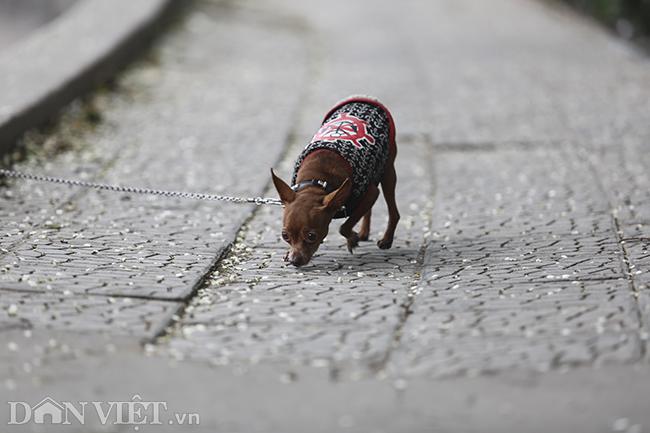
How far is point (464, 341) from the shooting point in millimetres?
5172

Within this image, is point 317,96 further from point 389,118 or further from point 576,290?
point 576,290

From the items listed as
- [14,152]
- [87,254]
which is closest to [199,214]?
[87,254]

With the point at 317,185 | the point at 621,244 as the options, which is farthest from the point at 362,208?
the point at 621,244

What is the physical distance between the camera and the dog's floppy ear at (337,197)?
6.17m

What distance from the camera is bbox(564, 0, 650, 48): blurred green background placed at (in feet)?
57.0

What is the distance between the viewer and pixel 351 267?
21.7ft

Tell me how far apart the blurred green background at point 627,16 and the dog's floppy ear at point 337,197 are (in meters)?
12.2

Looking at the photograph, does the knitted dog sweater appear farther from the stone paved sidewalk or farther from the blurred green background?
the blurred green background

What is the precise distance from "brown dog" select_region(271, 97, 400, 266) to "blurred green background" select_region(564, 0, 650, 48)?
37.3ft

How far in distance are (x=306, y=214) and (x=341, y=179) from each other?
1.28 ft

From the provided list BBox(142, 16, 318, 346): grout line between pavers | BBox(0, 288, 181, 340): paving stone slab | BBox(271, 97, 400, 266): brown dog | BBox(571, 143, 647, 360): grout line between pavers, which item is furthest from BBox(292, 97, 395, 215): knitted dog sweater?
BBox(571, 143, 647, 360): grout line between pavers

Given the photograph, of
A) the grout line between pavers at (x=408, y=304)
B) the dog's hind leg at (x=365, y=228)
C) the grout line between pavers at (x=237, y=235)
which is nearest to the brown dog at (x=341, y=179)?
the dog's hind leg at (x=365, y=228)

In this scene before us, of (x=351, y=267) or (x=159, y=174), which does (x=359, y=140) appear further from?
(x=159, y=174)

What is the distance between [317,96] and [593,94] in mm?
3332
